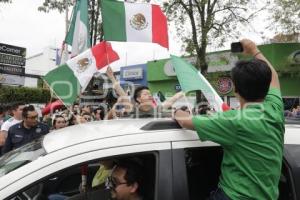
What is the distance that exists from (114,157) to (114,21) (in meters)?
3.70

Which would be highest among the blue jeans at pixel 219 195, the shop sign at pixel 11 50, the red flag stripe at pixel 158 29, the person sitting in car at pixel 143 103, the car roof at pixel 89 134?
the shop sign at pixel 11 50

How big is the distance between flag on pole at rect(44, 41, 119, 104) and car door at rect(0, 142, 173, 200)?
3078 millimetres

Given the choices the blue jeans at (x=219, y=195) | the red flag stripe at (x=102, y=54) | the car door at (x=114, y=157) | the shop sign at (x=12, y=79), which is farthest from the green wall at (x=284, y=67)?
the shop sign at (x=12, y=79)

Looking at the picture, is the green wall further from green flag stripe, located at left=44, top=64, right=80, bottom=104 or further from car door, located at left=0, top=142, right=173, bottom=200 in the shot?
car door, located at left=0, top=142, right=173, bottom=200

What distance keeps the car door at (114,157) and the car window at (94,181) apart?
0.04 feet

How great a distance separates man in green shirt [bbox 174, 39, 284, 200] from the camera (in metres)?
2.27

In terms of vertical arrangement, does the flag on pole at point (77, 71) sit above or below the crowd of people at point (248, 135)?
above

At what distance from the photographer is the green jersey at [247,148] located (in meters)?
2.27

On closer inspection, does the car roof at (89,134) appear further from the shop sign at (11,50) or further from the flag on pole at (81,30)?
the shop sign at (11,50)

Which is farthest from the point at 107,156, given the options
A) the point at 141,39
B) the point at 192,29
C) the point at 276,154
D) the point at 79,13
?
the point at 192,29

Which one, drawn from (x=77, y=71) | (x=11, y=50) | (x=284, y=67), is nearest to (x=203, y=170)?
(x=77, y=71)

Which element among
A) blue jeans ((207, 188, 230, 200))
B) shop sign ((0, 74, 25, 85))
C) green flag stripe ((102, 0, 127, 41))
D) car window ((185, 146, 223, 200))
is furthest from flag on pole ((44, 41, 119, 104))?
shop sign ((0, 74, 25, 85))

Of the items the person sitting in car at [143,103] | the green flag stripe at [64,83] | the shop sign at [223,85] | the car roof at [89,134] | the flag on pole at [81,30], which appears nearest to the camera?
the car roof at [89,134]

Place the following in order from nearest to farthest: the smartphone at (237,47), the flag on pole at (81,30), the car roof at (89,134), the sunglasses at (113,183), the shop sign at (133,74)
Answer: the car roof at (89,134), the sunglasses at (113,183), the smartphone at (237,47), the flag on pole at (81,30), the shop sign at (133,74)
